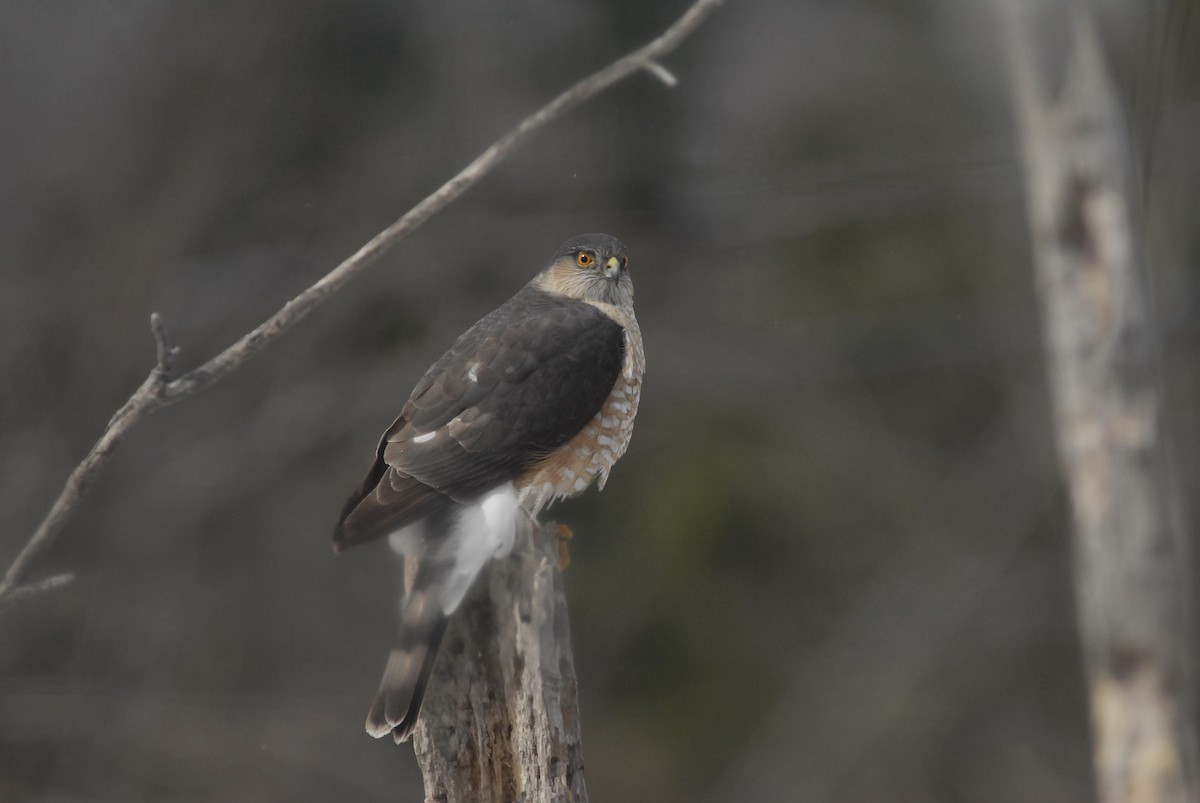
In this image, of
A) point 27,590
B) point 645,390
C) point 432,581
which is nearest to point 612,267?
point 432,581

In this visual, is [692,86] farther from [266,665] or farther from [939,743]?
[939,743]

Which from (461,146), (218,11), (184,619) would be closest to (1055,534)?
(461,146)

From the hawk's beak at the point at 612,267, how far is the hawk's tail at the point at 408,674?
3.39ft

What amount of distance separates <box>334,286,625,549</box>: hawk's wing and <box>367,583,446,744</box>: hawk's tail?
0.20 m

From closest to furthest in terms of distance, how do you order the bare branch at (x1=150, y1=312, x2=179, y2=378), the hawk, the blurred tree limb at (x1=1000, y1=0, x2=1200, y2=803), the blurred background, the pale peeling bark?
the bare branch at (x1=150, y1=312, x2=179, y2=378) → the pale peeling bark → the hawk → the blurred tree limb at (x1=1000, y1=0, x2=1200, y2=803) → the blurred background

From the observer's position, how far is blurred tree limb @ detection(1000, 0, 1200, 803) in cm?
240

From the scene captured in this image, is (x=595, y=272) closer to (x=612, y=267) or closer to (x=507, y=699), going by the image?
(x=612, y=267)

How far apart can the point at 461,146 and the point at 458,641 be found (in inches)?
114

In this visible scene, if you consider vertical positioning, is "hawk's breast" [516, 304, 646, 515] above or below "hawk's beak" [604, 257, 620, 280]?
below

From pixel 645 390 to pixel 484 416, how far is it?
345 centimetres

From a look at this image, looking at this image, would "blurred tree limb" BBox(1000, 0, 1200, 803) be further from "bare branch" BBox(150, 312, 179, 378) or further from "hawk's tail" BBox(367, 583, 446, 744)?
"bare branch" BBox(150, 312, 179, 378)

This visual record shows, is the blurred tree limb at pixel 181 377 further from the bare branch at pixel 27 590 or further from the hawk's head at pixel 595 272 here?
the hawk's head at pixel 595 272

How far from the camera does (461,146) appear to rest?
4.64 meters

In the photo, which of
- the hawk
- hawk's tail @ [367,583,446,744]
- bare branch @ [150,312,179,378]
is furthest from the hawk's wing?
bare branch @ [150,312,179,378]
